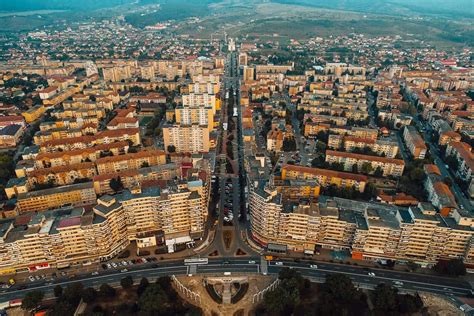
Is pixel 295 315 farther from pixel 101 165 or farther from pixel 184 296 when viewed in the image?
pixel 101 165

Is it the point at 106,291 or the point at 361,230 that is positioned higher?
the point at 361,230

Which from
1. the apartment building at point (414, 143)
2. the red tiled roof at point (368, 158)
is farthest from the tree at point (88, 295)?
the apartment building at point (414, 143)

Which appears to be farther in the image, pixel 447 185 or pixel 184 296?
pixel 447 185

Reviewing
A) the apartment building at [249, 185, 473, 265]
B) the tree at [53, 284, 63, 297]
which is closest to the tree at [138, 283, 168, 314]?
the tree at [53, 284, 63, 297]

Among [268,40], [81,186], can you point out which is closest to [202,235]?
[81,186]

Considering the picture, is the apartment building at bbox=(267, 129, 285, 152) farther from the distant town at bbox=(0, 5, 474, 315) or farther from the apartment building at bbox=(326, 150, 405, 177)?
the apartment building at bbox=(326, 150, 405, 177)

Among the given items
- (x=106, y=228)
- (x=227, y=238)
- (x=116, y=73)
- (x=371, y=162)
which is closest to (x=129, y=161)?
(x=106, y=228)

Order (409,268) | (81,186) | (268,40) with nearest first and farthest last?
(409,268)
(81,186)
(268,40)

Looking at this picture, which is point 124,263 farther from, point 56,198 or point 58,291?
point 56,198
